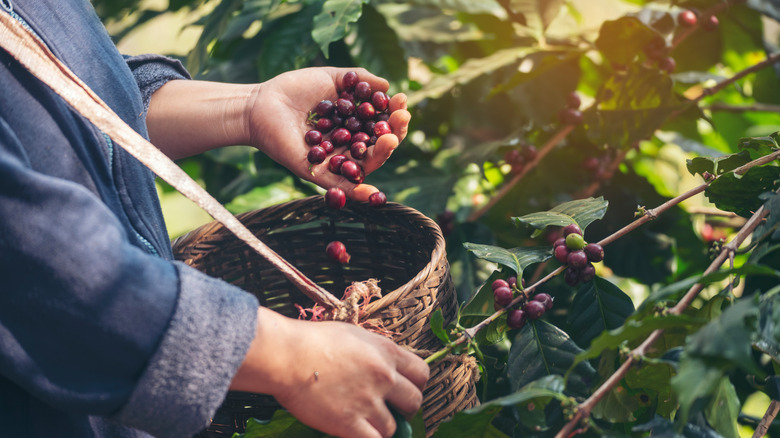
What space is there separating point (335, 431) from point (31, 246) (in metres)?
0.35

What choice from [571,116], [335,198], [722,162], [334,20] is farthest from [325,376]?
[571,116]

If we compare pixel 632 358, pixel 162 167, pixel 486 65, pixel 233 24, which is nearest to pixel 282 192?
pixel 233 24

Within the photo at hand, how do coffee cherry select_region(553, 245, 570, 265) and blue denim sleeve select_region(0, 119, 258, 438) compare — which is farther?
coffee cherry select_region(553, 245, 570, 265)

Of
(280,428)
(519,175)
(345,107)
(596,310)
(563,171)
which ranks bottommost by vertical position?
(563,171)

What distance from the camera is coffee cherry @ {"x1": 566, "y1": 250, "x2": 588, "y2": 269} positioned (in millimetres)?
785

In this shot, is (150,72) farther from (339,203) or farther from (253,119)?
(339,203)

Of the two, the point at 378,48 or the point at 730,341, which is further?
the point at 378,48

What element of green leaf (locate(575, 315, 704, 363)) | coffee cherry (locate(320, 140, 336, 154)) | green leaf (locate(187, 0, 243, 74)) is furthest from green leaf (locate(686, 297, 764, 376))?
green leaf (locate(187, 0, 243, 74))

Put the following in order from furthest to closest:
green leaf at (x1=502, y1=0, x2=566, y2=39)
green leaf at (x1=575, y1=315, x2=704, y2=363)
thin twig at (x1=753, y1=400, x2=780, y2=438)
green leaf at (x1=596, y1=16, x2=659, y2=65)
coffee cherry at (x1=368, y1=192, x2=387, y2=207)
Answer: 1. green leaf at (x1=502, y1=0, x2=566, y2=39)
2. green leaf at (x1=596, y1=16, x2=659, y2=65)
3. coffee cherry at (x1=368, y1=192, x2=387, y2=207)
4. thin twig at (x1=753, y1=400, x2=780, y2=438)
5. green leaf at (x1=575, y1=315, x2=704, y2=363)

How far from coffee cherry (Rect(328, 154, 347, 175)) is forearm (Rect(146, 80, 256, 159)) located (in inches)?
6.6

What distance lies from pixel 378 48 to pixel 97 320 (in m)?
1.04

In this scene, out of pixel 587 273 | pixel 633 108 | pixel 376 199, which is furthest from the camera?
pixel 633 108

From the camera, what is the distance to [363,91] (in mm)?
1021

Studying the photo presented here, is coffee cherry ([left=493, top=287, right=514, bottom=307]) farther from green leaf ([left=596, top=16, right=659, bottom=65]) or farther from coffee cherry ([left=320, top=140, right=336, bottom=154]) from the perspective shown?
green leaf ([left=596, top=16, right=659, bottom=65])
